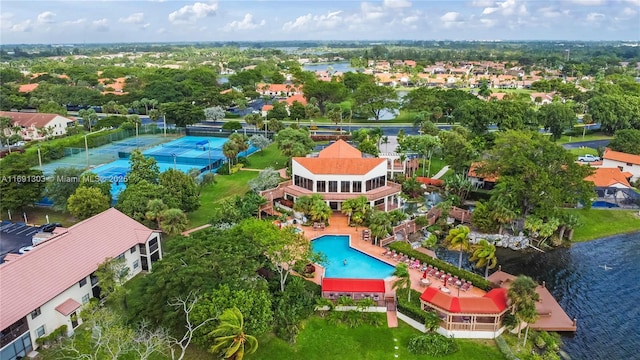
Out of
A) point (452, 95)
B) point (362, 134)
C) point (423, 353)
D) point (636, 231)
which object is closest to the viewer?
point (423, 353)

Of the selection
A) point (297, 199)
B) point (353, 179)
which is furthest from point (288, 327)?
point (353, 179)

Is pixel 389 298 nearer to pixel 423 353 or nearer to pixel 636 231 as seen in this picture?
pixel 423 353

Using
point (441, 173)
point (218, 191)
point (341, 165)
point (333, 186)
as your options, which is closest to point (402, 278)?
point (333, 186)

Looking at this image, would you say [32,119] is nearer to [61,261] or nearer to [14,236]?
[14,236]

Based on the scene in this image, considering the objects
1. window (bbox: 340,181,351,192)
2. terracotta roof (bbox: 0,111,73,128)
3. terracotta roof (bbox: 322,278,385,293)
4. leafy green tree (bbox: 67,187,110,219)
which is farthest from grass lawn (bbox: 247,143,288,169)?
terracotta roof (bbox: 0,111,73,128)

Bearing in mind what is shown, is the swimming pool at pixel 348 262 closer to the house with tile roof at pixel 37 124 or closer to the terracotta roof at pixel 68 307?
the terracotta roof at pixel 68 307

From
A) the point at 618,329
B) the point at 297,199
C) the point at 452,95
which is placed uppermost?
the point at 452,95

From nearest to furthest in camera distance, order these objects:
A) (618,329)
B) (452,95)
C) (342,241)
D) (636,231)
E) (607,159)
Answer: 1. (618,329)
2. (342,241)
3. (636,231)
4. (607,159)
5. (452,95)

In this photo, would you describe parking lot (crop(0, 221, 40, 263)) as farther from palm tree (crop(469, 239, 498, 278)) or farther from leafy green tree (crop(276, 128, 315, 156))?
palm tree (crop(469, 239, 498, 278))
